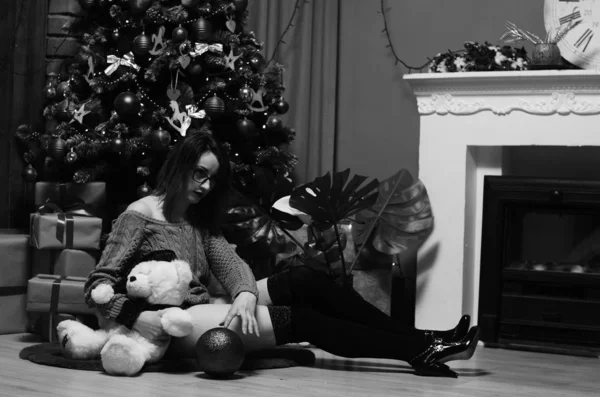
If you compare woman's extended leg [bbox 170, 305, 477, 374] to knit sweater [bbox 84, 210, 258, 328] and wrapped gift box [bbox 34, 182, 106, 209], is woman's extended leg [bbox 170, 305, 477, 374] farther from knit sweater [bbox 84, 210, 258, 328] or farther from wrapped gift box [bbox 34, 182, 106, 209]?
wrapped gift box [bbox 34, 182, 106, 209]

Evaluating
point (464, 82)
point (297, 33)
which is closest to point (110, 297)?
point (464, 82)

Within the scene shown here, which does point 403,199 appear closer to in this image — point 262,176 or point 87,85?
point 262,176

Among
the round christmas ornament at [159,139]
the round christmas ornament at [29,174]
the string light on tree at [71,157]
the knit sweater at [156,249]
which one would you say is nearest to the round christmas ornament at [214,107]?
the round christmas ornament at [159,139]

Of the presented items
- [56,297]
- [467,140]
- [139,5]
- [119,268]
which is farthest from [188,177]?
[467,140]

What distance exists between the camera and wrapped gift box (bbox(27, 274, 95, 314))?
347cm

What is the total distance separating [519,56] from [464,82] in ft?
0.85

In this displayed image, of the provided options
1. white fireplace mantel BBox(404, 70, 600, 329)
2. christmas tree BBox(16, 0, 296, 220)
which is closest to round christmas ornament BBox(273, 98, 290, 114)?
christmas tree BBox(16, 0, 296, 220)

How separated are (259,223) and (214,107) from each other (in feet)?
Result: 1.74

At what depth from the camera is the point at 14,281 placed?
12.1 ft

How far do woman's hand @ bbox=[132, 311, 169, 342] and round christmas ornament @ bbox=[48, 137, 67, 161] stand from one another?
1.28m

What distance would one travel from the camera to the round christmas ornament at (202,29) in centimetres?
388

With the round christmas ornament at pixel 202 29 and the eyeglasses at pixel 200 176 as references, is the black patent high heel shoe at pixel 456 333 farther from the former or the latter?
the round christmas ornament at pixel 202 29

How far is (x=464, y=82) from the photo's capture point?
12.8ft

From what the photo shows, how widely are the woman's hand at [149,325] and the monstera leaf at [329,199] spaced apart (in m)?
0.99
